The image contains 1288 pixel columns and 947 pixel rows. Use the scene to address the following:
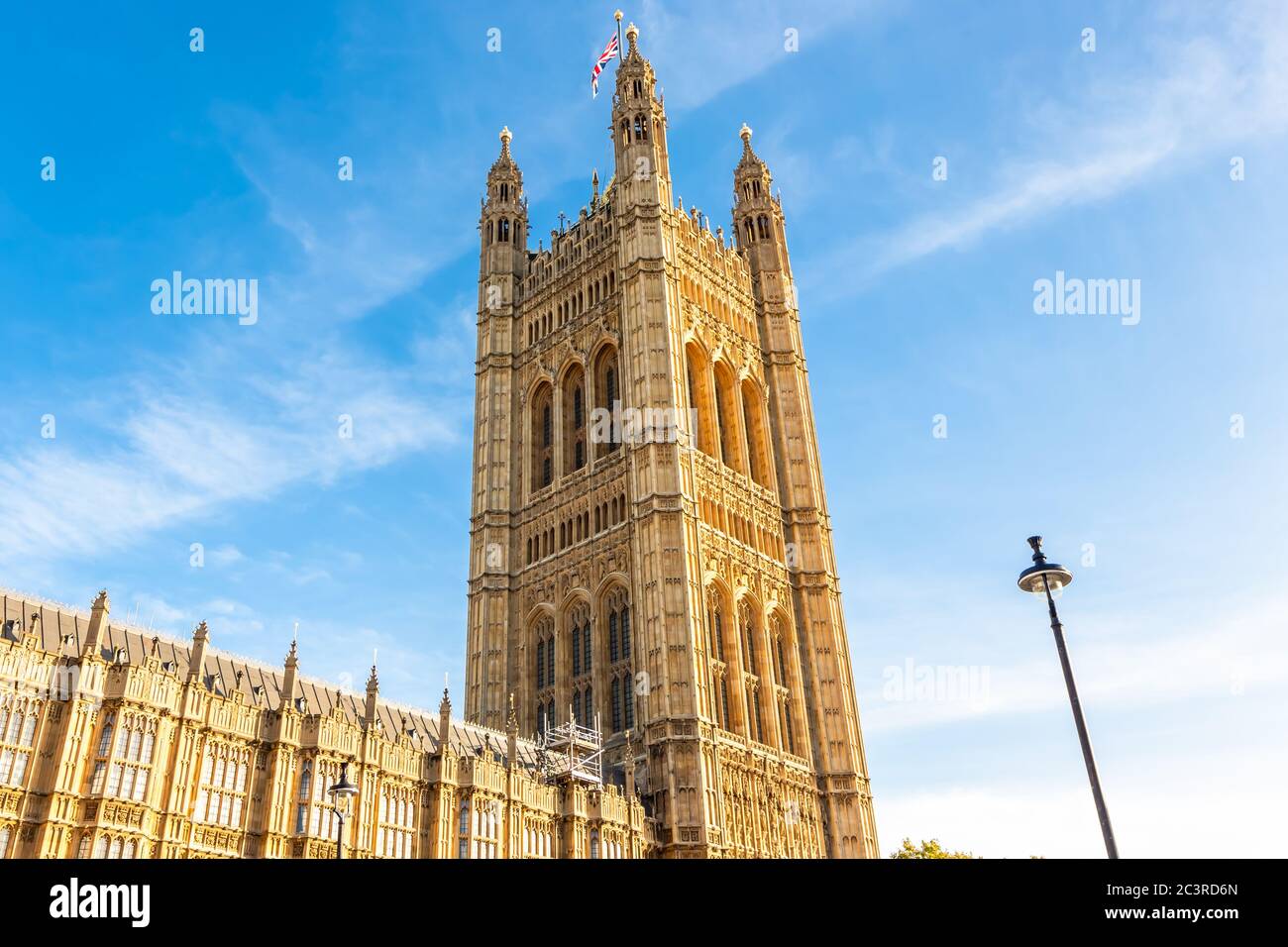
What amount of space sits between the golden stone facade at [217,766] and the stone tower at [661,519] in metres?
9.81

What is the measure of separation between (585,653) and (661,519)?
821 centimetres

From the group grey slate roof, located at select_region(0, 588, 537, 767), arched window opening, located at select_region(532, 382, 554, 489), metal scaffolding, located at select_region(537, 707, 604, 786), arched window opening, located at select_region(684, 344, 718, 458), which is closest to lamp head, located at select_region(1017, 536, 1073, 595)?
grey slate roof, located at select_region(0, 588, 537, 767)

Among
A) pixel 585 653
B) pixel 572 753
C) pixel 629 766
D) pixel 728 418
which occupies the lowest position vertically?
pixel 629 766

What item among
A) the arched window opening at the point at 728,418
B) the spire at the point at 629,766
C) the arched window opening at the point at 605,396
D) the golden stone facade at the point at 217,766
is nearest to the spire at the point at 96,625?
the golden stone facade at the point at 217,766

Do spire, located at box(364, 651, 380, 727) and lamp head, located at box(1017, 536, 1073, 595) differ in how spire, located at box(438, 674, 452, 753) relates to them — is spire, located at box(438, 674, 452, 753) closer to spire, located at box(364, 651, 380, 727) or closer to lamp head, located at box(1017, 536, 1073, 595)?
spire, located at box(364, 651, 380, 727)

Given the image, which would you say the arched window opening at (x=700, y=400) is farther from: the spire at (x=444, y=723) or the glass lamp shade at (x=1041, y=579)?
the glass lamp shade at (x=1041, y=579)

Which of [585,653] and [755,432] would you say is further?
[755,432]

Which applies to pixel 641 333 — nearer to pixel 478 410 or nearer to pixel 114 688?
pixel 478 410

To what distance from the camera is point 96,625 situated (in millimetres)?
29312

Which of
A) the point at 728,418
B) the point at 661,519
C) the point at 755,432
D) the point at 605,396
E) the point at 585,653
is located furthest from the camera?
the point at 755,432

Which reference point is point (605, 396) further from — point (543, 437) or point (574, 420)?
point (543, 437)

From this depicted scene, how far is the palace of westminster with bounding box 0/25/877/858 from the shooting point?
94.8 feet

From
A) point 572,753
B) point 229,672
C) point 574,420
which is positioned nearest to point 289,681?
point 229,672
